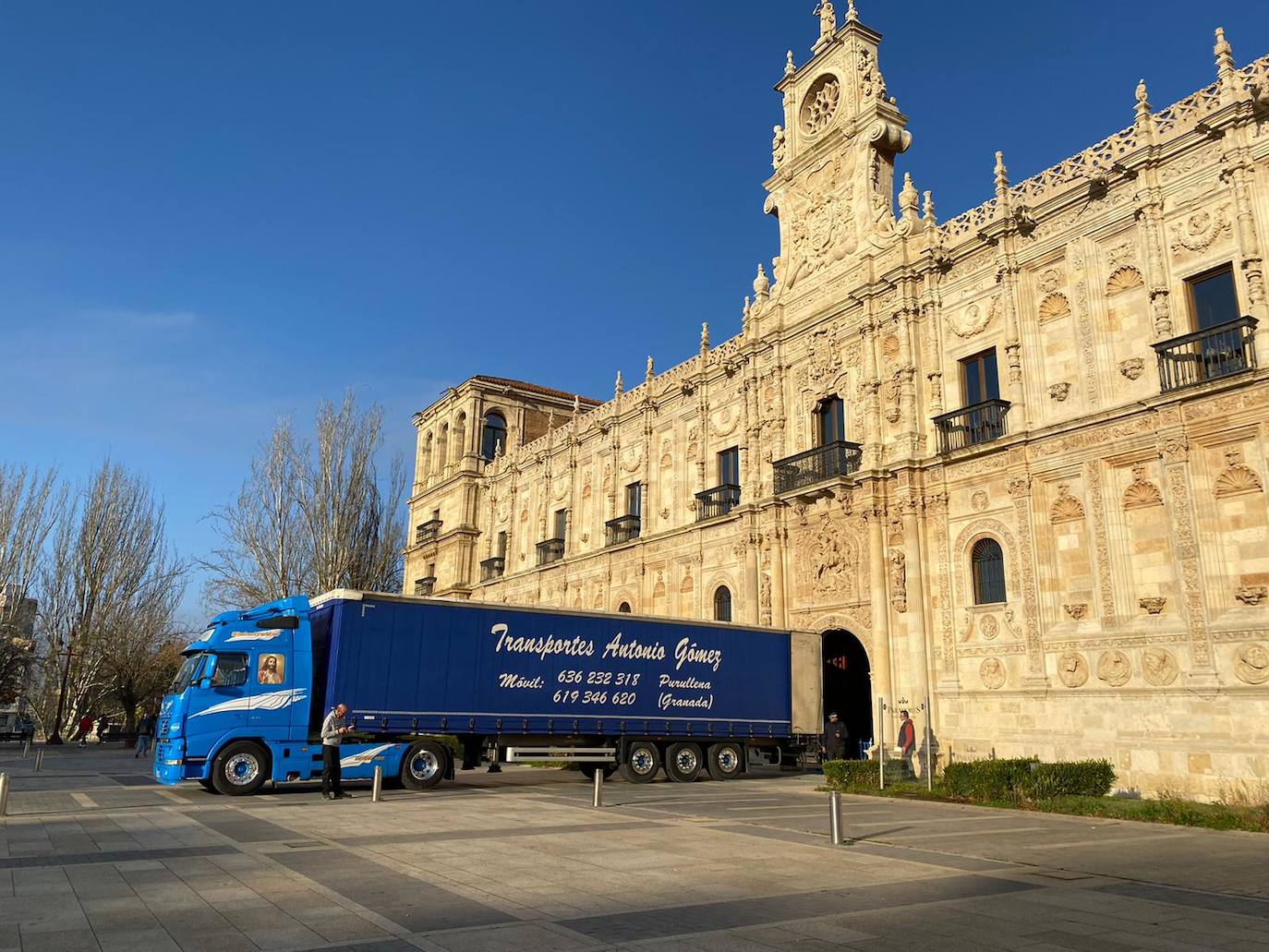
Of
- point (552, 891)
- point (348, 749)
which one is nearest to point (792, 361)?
point (348, 749)

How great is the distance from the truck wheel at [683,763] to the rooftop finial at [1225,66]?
18.0 m

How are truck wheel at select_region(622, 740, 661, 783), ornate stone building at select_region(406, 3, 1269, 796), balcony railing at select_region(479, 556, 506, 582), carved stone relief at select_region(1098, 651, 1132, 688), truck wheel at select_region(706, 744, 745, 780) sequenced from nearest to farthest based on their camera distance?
ornate stone building at select_region(406, 3, 1269, 796)
carved stone relief at select_region(1098, 651, 1132, 688)
truck wheel at select_region(622, 740, 661, 783)
truck wheel at select_region(706, 744, 745, 780)
balcony railing at select_region(479, 556, 506, 582)

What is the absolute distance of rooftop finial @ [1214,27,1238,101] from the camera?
59.1ft

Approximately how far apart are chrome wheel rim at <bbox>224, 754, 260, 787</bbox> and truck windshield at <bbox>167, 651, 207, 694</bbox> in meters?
1.68

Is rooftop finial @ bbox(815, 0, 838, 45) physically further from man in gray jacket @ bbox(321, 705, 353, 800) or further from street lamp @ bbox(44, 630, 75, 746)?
street lamp @ bbox(44, 630, 75, 746)

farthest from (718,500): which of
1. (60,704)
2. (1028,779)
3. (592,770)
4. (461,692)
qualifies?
(60,704)

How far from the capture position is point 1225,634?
54.2ft

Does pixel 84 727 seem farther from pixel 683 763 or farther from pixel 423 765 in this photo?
pixel 683 763

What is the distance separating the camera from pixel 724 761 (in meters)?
22.4

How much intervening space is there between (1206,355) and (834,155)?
45.1 ft

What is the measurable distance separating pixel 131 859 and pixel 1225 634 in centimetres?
1754

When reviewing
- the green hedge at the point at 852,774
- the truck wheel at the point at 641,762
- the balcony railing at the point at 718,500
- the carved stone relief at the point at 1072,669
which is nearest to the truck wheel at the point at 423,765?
the truck wheel at the point at 641,762

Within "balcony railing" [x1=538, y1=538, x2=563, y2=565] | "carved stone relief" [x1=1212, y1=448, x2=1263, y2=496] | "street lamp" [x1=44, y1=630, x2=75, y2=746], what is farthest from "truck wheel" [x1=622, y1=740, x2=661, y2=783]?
"street lamp" [x1=44, y1=630, x2=75, y2=746]

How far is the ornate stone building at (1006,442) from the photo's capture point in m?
17.2
